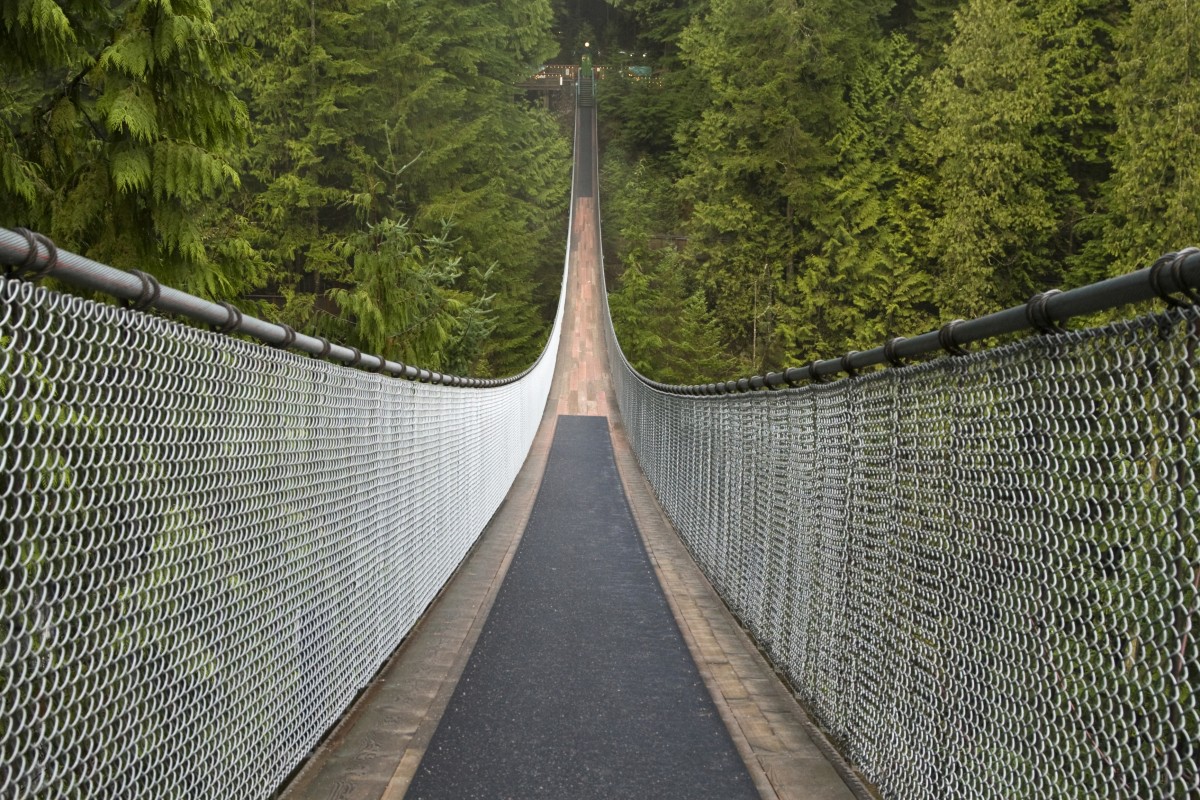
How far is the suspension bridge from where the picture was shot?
6.68 ft

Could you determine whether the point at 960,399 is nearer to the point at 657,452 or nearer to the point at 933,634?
the point at 933,634

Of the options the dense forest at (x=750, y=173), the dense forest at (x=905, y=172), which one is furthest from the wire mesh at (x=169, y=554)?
the dense forest at (x=905, y=172)

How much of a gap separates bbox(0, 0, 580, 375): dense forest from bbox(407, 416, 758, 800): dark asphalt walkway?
3050 mm

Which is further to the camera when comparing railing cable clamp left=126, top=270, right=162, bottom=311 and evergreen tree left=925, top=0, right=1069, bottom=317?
evergreen tree left=925, top=0, right=1069, bottom=317

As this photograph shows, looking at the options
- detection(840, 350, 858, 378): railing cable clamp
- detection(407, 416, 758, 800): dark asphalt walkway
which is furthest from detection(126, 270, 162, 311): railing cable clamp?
detection(840, 350, 858, 378): railing cable clamp

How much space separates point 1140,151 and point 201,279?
24.1 meters

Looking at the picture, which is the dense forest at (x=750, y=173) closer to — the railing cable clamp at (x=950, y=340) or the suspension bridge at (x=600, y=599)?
the suspension bridge at (x=600, y=599)

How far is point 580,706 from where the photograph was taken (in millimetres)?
4969

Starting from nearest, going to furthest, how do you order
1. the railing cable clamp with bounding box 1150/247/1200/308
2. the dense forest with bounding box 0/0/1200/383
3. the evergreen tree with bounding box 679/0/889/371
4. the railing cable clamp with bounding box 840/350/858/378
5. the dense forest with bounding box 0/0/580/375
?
the railing cable clamp with bounding box 1150/247/1200/308, the railing cable clamp with bounding box 840/350/858/378, the dense forest with bounding box 0/0/580/375, the dense forest with bounding box 0/0/1200/383, the evergreen tree with bounding box 679/0/889/371

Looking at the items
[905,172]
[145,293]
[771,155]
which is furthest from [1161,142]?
[145,293]

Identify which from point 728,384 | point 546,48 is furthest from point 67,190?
point 546,48

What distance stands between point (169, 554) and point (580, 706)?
8.97ft

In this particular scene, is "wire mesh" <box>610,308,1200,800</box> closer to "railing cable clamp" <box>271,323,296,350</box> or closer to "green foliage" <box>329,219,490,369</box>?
"railing cable clamp" <box>271,323,296,350</box>

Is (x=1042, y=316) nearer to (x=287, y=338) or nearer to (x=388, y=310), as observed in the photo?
(x=287, y=338)
